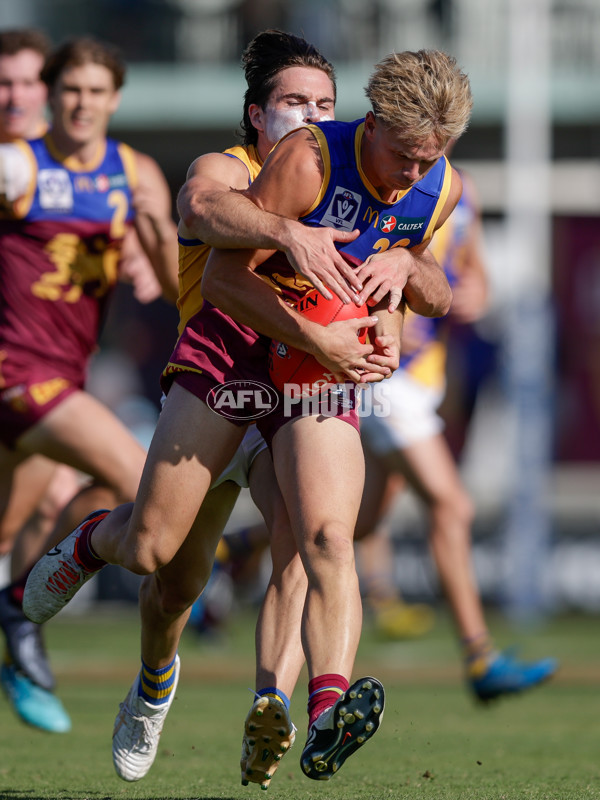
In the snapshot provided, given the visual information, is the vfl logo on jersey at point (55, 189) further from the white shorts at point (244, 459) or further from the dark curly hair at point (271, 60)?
the white shorts at point (244, 459)

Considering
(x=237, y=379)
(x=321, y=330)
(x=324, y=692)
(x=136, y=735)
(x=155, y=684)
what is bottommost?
(x=136, y=735)

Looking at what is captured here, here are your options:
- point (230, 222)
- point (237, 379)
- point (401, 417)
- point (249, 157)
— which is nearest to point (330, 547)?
point (237, 379)

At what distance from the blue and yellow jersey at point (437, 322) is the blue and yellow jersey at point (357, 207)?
3.45 metres

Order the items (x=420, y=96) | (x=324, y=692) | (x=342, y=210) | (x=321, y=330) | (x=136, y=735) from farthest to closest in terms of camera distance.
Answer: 1. (x=136, y=735)
2. (x=342, y=210)
3. (x=321, y=330)
4. (x=324, y=692)
5. (x=420, y=96)

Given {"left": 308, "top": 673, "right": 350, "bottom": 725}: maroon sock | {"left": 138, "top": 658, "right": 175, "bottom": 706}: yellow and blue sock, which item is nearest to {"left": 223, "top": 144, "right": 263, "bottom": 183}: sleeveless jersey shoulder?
{"left": 308, "top": 673, "right": 350, "bottom": 725}: maroon sock

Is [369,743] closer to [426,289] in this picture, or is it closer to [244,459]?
[244,459]

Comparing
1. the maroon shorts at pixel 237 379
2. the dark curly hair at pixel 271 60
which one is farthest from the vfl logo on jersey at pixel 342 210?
the dark curly hair at pixel 271 60

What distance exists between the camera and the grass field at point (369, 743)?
5090mm

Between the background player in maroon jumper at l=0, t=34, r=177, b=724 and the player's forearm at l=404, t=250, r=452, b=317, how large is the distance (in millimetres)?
2296

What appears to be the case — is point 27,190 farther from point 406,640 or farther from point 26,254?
point 406,640

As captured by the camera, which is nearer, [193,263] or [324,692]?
[324,692]

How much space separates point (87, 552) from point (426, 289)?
5.23ft

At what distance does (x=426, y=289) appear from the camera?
4.77 m

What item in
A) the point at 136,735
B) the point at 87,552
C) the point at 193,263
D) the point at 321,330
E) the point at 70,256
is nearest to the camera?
the point at 321,330
